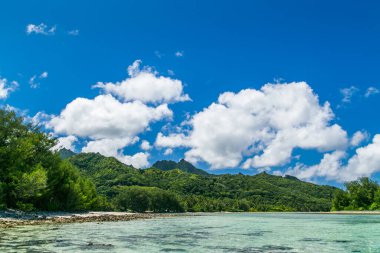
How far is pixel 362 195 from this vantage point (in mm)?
182000

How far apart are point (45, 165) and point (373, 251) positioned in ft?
236

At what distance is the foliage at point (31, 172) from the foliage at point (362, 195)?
458 ft

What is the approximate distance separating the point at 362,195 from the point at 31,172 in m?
162

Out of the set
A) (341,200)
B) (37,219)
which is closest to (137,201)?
(341,200)

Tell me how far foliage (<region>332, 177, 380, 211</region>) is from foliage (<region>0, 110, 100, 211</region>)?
13959cm

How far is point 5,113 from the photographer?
7025 centimetres

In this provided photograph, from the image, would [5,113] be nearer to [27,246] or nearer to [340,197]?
[27,246]

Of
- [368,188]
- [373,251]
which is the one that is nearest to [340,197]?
[368,188]

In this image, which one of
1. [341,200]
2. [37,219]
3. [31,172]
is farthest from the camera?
[341,200]

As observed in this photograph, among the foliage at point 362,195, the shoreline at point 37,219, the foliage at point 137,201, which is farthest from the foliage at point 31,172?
the foliage at point 362,195

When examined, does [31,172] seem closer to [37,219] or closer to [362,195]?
[37,219]

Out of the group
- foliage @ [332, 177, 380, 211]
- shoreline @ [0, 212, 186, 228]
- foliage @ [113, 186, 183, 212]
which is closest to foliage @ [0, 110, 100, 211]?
shoreline @ [0, 212, 186, 228]

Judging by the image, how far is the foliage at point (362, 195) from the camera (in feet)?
578

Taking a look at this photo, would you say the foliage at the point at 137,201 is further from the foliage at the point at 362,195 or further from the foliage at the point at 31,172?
the foliage at the point at 362,195
